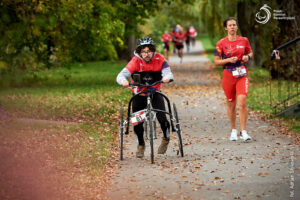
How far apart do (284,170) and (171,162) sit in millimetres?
1673

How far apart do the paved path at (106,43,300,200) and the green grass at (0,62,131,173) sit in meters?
0.58

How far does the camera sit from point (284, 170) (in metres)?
8.17

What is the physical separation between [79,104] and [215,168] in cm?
853

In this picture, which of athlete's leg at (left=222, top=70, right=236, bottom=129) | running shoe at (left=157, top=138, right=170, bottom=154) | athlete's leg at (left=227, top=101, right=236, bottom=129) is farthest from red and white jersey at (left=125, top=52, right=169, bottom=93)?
athlete's leg at (left=227, top=101, right=236, bottom=129)

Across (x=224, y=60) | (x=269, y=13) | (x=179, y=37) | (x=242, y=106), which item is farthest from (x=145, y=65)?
(x=179, y=37)

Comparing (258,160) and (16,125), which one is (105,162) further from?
(16,125)

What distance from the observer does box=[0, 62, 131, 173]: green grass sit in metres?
8.90

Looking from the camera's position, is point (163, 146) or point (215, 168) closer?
point (215, 168)

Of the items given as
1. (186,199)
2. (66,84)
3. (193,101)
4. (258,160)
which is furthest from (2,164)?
(66,84)

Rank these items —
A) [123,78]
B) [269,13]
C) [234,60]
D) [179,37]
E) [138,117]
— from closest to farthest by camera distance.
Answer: [123,78]
[138,117]
[234,60]
[269,13]
[179,37]

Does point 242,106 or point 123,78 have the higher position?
point 123,78

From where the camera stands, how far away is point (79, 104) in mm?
16547

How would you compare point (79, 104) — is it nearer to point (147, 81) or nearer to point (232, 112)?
point (232, 112)

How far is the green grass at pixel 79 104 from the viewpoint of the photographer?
8898 mm
